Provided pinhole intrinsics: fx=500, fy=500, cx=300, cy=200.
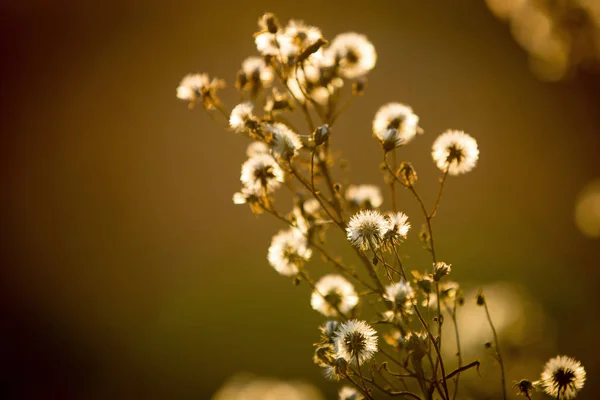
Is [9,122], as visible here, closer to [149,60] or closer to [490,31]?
[149,60]

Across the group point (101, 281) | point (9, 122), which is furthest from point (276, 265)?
point (9, 122)

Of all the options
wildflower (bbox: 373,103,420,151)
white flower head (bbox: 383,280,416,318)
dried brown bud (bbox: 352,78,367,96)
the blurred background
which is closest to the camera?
white flower head (bbox: 383,280,416,318)

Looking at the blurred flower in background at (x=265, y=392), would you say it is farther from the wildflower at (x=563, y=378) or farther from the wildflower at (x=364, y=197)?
the wildflower at (x=563, y=378)

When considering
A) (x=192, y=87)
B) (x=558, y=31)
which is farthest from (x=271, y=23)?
(x=558, y=31)

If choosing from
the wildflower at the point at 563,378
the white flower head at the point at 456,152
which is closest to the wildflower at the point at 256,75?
the white flower head at the point at 456,152

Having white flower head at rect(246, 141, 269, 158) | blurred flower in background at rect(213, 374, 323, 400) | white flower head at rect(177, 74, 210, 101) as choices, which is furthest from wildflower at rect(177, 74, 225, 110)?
blurred flower in background at rect(213, 374, 323, 400)

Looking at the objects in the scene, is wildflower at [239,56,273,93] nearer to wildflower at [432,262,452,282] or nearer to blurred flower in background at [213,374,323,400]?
wildflower at [432,262,452,282]
